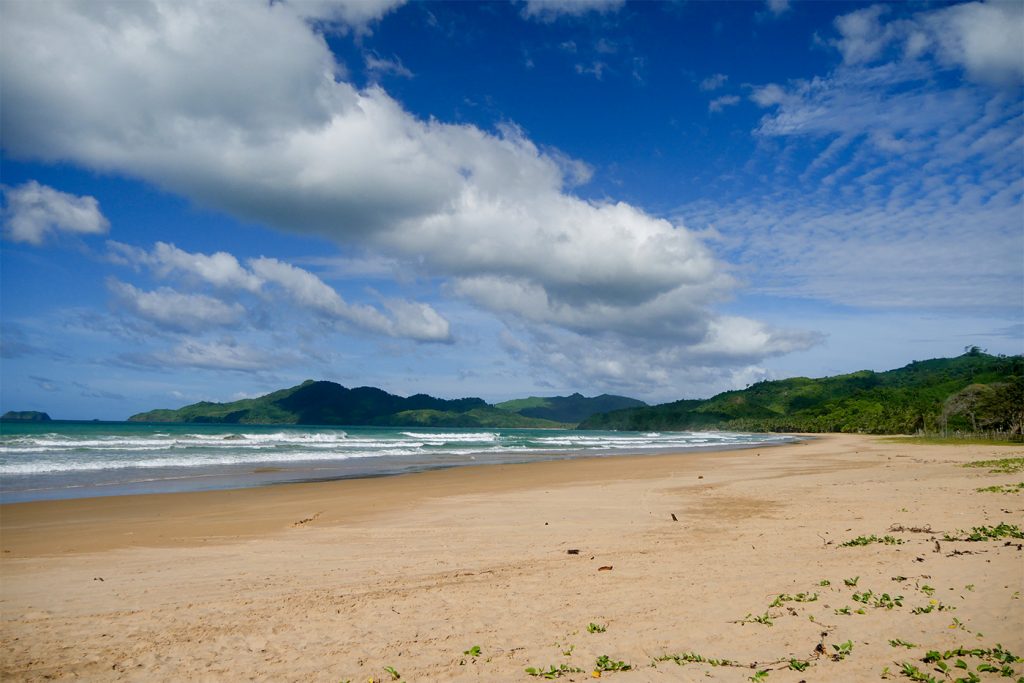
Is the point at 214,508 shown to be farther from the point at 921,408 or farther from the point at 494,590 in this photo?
the point at 921,408

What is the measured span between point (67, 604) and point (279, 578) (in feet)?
8.97

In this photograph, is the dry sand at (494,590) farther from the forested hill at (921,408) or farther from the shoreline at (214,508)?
the forested hill at (921,408)

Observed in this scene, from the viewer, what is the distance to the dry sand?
5.78 metres

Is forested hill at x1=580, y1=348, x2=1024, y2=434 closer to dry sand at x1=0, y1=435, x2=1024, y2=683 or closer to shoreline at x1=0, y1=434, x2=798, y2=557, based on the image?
shoreline at x1=0, y1=434, x2=798, y2=557

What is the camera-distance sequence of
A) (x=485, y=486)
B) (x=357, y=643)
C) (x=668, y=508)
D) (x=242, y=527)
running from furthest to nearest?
(x=485, y=486) → (x=668, y=508) → (x=242, y=527) → (x=357, y=643)

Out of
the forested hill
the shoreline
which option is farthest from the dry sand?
the forested hill

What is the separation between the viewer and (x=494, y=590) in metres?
8.05

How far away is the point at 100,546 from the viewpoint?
455 inches

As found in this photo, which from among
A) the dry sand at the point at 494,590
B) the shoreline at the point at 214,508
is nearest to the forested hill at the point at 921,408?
the shoreline at the point at 214,508

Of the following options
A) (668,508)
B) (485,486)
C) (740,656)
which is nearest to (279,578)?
(740,656)

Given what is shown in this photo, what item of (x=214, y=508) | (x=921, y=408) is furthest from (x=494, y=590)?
(x=921, y=408)

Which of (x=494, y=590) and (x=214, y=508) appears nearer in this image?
(x=494, y=590)

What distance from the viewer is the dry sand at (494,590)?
227 inches

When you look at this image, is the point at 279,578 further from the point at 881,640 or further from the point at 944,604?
the point at 944,604
